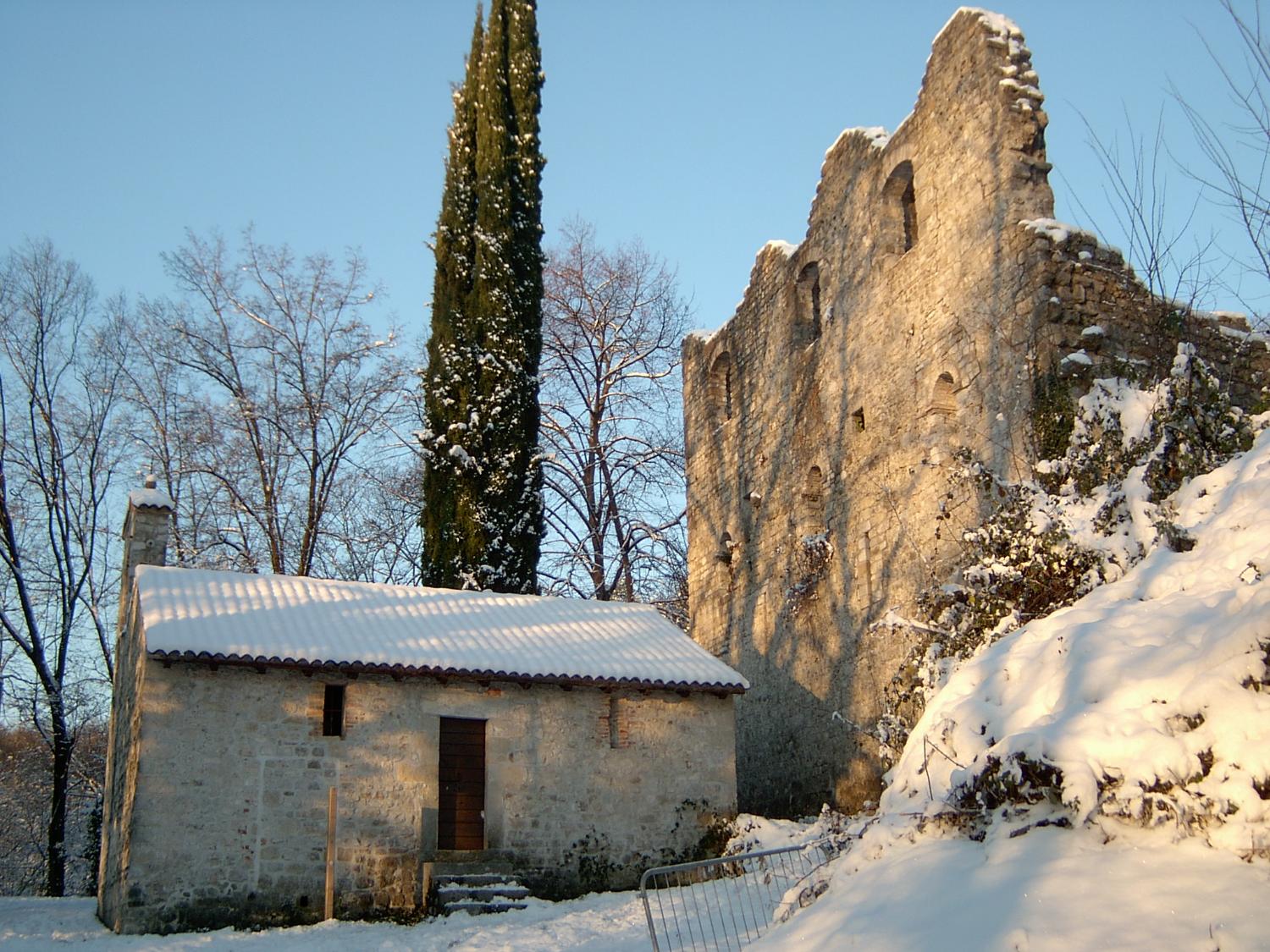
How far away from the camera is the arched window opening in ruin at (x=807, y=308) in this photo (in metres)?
17.5

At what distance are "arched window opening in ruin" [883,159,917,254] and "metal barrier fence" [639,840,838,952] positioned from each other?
8.01 meters

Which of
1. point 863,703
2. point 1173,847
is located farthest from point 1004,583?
point 863,703

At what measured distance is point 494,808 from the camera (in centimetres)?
1305

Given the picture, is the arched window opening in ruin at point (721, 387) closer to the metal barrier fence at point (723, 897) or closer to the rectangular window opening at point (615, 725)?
the rectangular window opening at point (615, 725)

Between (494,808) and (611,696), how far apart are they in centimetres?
198

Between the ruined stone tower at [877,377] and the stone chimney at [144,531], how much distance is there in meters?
8.84

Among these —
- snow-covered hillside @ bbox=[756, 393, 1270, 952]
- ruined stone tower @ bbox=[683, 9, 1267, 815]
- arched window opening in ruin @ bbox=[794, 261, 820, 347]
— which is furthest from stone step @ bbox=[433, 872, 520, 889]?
arched window opening in ruin @ bbox=[794, 261, 820, 347]

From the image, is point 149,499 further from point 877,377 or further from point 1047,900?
point 1047,900

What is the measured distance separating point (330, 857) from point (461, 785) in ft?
5.73

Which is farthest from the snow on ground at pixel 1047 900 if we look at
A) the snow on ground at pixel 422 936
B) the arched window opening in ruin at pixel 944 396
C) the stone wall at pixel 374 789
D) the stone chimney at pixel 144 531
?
the stone chimney at pixel 144 531

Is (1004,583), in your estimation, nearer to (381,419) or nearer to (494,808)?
(494,808)

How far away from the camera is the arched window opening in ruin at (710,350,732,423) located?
19.8 m

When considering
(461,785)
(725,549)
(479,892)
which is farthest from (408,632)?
(725,549)

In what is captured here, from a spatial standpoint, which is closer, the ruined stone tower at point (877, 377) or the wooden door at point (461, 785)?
the ruined stone tower at point (877, 377)
